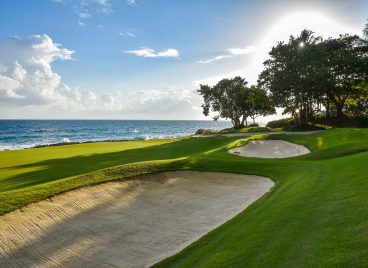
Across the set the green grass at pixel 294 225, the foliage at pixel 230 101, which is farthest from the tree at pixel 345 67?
the green grass at pixel 294 225

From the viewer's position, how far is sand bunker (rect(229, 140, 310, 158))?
2361 centimetres

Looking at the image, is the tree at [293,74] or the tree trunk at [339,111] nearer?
the tree at [293,74]

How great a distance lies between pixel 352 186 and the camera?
8531mm

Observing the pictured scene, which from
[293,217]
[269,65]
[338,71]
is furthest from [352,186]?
[338,71]

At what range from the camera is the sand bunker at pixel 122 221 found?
8172mm

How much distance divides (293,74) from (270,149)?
72.5ft

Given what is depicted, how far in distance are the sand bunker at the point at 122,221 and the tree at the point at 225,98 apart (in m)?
52.1

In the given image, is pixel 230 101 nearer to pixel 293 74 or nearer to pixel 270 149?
pixel 293 74

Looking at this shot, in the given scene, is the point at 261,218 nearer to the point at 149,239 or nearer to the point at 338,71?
the point at 149,239

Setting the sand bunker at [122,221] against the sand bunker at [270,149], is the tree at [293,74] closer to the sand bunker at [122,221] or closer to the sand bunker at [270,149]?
the sand bunker at [270,149]

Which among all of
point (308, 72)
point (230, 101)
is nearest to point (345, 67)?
point (308, 72)

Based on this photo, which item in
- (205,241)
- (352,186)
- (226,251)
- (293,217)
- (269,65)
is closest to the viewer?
(226,251)

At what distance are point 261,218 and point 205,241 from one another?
4.91ft

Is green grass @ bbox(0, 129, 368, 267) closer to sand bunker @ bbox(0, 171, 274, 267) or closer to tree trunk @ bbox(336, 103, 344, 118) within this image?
sand bunker @ bbox(0, 171, 274, 267)
